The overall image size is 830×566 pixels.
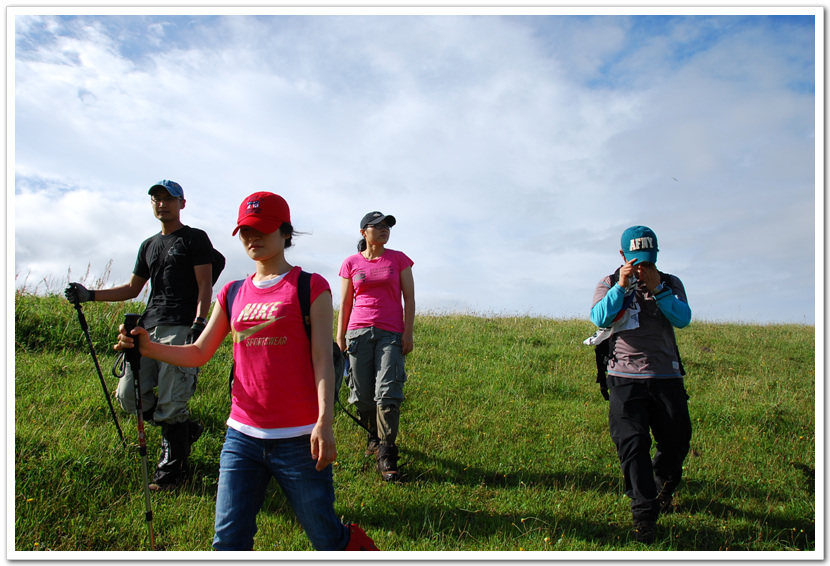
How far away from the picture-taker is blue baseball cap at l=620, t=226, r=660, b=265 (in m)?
4.34

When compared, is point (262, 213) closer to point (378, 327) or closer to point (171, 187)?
point (171, 187)

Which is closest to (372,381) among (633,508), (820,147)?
(633,508)

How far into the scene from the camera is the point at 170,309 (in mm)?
4695

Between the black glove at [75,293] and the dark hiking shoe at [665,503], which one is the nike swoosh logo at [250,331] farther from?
the dark hiking shoe at [665,503]

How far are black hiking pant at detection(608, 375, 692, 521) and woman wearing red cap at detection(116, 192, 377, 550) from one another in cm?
229

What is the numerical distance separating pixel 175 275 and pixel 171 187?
0.78 meters

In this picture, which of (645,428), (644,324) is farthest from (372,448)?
(644,324)

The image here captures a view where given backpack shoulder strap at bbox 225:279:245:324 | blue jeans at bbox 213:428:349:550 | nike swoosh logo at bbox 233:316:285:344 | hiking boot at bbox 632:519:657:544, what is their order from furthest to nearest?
hiking boot at bbox 632:519:657:544 → backpack shoulder strap at bbox 225:279:245:324 → nike swoosh logo at bbox 233:316:285:344 → blue jeans at bbox 213:428:349:550

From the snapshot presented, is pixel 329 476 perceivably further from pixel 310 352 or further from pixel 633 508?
→ pixel 633 508

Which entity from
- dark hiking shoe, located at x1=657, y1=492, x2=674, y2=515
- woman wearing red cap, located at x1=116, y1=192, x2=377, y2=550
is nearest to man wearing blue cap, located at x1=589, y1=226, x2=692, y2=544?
dark hiking shoe, located at x1=657, y1=492, x2=674, y2=515

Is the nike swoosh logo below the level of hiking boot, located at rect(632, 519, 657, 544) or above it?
above

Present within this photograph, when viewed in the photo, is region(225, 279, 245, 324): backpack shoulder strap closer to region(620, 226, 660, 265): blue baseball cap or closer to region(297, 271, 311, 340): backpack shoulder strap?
region(297, 271, 311, 340): backpack shoulder strap

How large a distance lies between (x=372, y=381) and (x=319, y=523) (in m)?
2.74

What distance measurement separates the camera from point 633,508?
4.26 m
